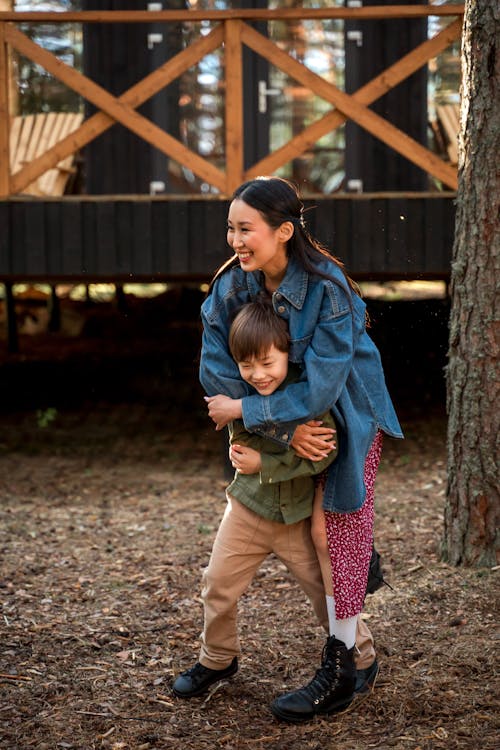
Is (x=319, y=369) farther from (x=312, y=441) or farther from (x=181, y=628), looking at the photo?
(x=181, y=628)

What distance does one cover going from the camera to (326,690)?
3.08m

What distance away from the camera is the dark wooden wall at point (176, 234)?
21.3 ft

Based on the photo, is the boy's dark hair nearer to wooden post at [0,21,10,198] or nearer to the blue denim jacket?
the blue denim jacket

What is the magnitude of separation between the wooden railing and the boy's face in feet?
12.0

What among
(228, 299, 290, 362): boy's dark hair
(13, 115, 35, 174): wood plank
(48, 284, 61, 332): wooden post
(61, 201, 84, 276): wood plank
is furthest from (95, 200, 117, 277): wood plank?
(48, 284, 61, 332): wooden post

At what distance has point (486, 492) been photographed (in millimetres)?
4234

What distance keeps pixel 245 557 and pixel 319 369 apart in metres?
0.73

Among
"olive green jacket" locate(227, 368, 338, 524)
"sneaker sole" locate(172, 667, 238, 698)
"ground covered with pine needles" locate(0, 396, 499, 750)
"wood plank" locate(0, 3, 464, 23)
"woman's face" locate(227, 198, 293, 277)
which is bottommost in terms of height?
"ground covered with pine needles" locate(0, 396, 499, 750)

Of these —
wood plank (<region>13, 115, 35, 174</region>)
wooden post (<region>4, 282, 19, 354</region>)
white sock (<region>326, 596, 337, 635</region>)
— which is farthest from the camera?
wooden post (<region>4, 282, 19, 354</region>)

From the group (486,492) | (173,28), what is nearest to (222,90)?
(173,28)

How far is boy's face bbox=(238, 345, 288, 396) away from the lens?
2.83m

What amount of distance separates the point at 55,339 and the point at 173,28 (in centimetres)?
535

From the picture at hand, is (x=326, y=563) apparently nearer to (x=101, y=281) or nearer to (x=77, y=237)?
(x=77, y=237)

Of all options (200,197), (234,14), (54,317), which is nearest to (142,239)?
(200,197)
